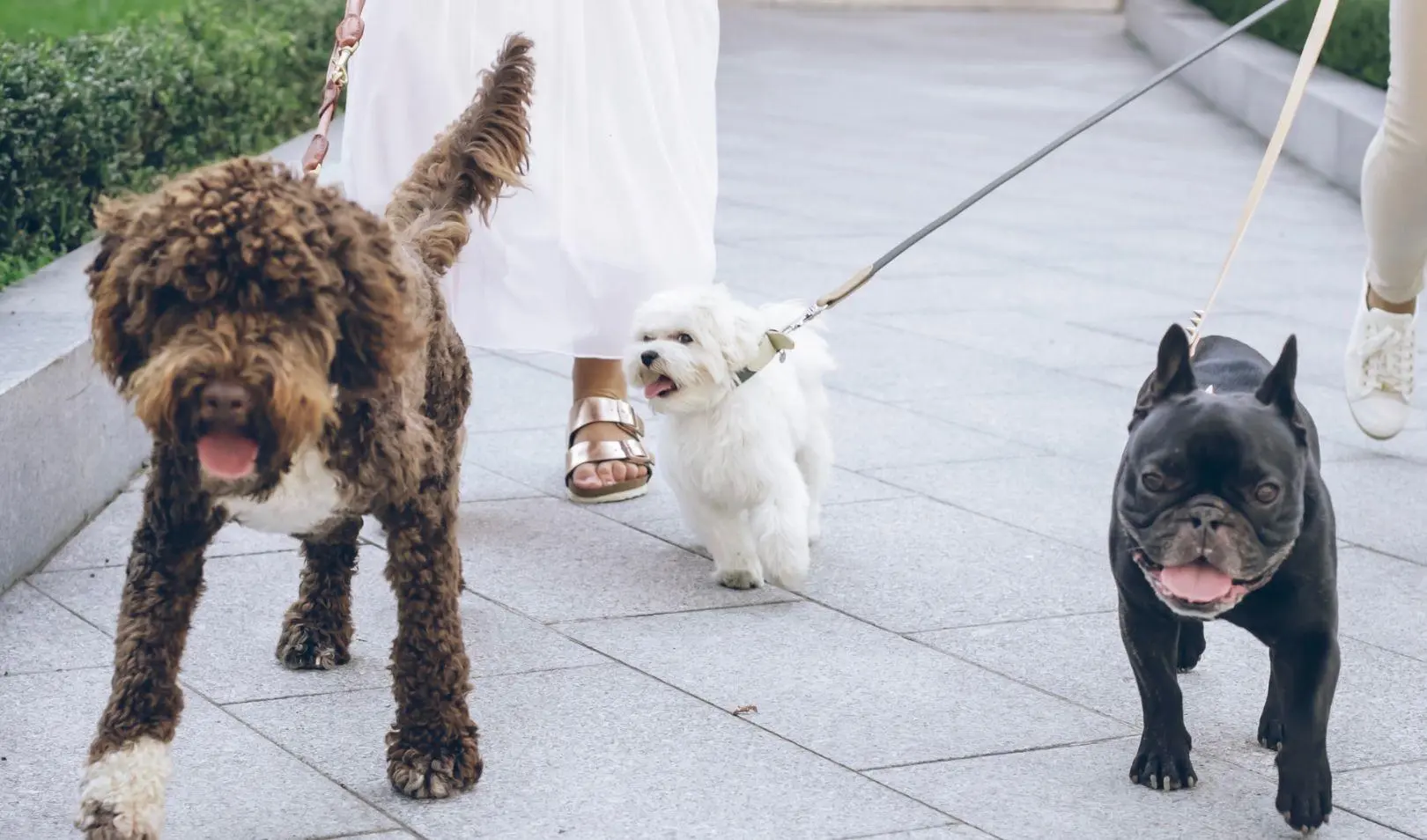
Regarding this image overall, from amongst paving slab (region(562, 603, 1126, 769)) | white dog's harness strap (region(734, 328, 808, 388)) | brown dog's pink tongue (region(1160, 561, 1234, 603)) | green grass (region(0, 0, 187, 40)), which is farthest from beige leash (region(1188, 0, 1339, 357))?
green grass (region(0, 0, 187, 40))

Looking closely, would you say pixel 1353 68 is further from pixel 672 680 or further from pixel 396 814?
pixel 396 814

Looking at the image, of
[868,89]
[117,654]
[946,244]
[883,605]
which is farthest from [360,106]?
[868,89]

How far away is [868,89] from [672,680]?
13.0 meters

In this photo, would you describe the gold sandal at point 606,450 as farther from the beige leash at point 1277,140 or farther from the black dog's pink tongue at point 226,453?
the black dog's pink tongue at point 226,453

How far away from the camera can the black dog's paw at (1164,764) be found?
137 inches

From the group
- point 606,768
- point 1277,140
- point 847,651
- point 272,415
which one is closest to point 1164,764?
point 847,651

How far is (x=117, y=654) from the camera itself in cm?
314

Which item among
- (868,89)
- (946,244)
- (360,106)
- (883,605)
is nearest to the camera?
(883,605)

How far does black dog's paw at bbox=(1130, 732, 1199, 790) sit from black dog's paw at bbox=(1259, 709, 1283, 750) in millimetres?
274

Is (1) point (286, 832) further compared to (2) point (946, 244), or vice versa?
(2) point (946, 244)

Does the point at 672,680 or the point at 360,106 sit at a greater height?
the point at 360,106

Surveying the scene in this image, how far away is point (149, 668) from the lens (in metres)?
3.10

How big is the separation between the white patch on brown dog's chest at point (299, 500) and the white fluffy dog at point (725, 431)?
1446 millimetres

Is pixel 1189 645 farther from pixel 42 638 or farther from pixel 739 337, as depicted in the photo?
pixel 42 638
